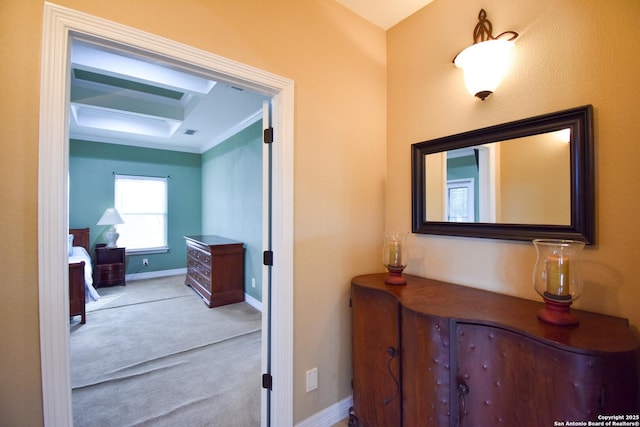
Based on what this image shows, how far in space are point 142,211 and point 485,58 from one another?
→ 625cm

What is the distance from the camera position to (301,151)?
5.38ft

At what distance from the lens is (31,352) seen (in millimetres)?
975

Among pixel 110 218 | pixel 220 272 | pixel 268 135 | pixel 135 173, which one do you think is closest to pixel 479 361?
pixel 268 135

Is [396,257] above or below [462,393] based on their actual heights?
above

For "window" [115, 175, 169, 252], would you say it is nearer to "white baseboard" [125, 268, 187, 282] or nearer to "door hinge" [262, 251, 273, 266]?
"white baseboard" [125, 268, 187, 282]

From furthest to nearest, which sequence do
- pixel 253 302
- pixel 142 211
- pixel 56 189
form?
pixel 142 211 < pixel 253 302 < pixel 56 189

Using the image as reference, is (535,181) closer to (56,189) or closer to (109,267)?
(56,189)

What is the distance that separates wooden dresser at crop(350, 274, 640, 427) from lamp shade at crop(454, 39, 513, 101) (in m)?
1.15

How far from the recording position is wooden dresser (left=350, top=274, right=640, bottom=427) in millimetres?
833

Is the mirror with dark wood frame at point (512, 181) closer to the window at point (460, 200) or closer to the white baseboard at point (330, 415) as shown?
the window at point (460, 200)

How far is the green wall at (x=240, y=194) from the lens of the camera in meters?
3.82

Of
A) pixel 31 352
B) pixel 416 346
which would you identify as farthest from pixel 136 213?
pixel 416 346

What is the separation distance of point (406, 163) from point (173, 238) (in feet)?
18.1

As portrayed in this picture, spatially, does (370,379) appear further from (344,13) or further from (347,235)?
(344,13)
